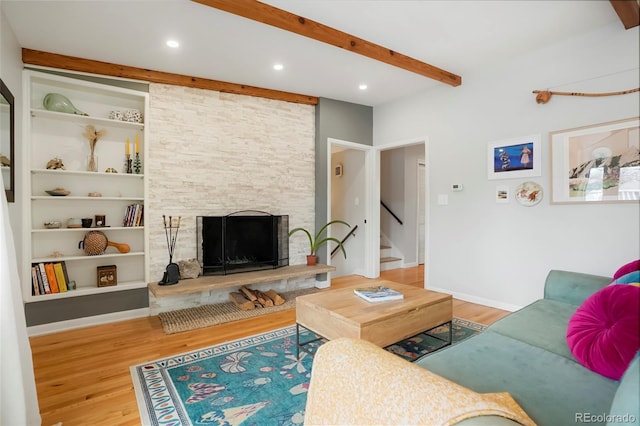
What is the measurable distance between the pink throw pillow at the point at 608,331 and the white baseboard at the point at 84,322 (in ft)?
11.0

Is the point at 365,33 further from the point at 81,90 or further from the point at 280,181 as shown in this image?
the point at 81,90

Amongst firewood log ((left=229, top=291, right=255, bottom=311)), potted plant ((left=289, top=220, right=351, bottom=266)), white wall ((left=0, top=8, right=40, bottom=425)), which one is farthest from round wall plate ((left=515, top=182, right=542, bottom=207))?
potted plant ((left=289, top=220, right=351, bottom=266))

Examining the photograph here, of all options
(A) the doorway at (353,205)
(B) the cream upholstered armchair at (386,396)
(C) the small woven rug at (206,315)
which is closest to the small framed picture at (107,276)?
(C) the small woven rug at (206,315)

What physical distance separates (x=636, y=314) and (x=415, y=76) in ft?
10.9

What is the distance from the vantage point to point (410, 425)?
0.65 metres

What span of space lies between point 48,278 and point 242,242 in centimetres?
169

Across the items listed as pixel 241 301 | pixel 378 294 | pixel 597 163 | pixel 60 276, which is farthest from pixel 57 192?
pixel 597 163

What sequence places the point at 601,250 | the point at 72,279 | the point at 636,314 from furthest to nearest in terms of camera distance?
1. the point at 72,279
2. the point at 601,250
3. the point at 636,314

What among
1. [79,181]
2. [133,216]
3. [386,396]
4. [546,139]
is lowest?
[386,396]

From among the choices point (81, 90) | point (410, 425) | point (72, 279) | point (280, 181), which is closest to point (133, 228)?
point (72, 279)

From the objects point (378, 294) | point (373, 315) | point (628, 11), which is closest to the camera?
point (628, 11)

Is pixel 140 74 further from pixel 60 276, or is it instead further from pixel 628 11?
pixel 628 11

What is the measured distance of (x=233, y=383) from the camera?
1.86 meters

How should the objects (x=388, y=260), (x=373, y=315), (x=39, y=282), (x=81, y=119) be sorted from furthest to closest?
(x=388, y=260), (x=81, y=119), (x=39, y=282), (x=373, y=315)
